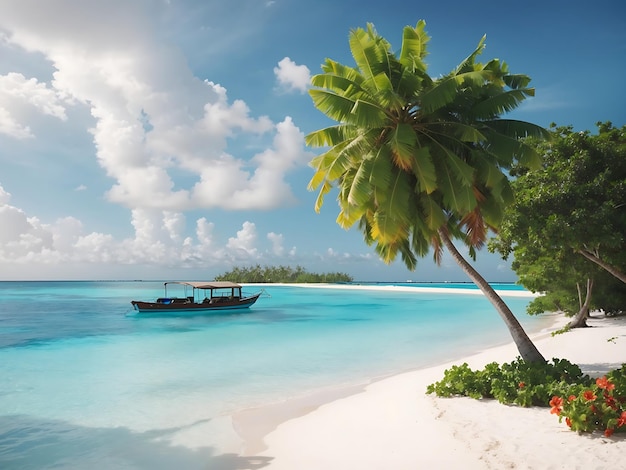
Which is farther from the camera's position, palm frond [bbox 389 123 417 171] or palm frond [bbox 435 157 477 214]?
palm frond [bbox 435 157 477 214]

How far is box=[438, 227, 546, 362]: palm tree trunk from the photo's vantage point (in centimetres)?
969

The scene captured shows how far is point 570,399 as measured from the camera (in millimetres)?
6844

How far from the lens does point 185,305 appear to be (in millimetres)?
35344

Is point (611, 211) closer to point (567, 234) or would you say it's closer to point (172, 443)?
point (567, 234)

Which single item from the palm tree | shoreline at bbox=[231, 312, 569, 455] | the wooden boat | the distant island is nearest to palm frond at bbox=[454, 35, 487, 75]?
the palm tree

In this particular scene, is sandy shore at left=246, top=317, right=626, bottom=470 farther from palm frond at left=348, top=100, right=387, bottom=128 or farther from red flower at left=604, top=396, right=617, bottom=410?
palm frond at left=348, top=100, right=387, bottom=128

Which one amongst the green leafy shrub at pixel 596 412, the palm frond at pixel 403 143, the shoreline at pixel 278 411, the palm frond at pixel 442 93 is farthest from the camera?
the palm frond at pixel 442 93

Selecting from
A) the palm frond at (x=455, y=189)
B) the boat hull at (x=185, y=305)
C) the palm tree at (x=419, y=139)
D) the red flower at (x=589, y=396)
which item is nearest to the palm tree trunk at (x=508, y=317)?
the palm tree at (x=419, y=139)

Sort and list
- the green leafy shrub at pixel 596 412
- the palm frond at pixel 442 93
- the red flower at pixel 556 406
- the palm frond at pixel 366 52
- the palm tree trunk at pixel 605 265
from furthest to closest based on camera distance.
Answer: the palm tree trunk at pixel 605 265
the palm frond at pixel 366 52
the palm frond at pixel 442 93
the red flower at pixel 556 406
the green leafy shrub at pixel 596 412

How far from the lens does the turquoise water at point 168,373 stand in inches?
307

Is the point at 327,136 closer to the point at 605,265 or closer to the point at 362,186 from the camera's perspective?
the point at 362,186

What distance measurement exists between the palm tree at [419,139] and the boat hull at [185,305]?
1102 inches

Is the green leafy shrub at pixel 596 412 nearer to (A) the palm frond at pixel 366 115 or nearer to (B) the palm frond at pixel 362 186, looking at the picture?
(B) the palm frond at pixel 362 186

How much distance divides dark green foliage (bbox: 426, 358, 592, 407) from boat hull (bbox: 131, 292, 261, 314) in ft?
96.6
